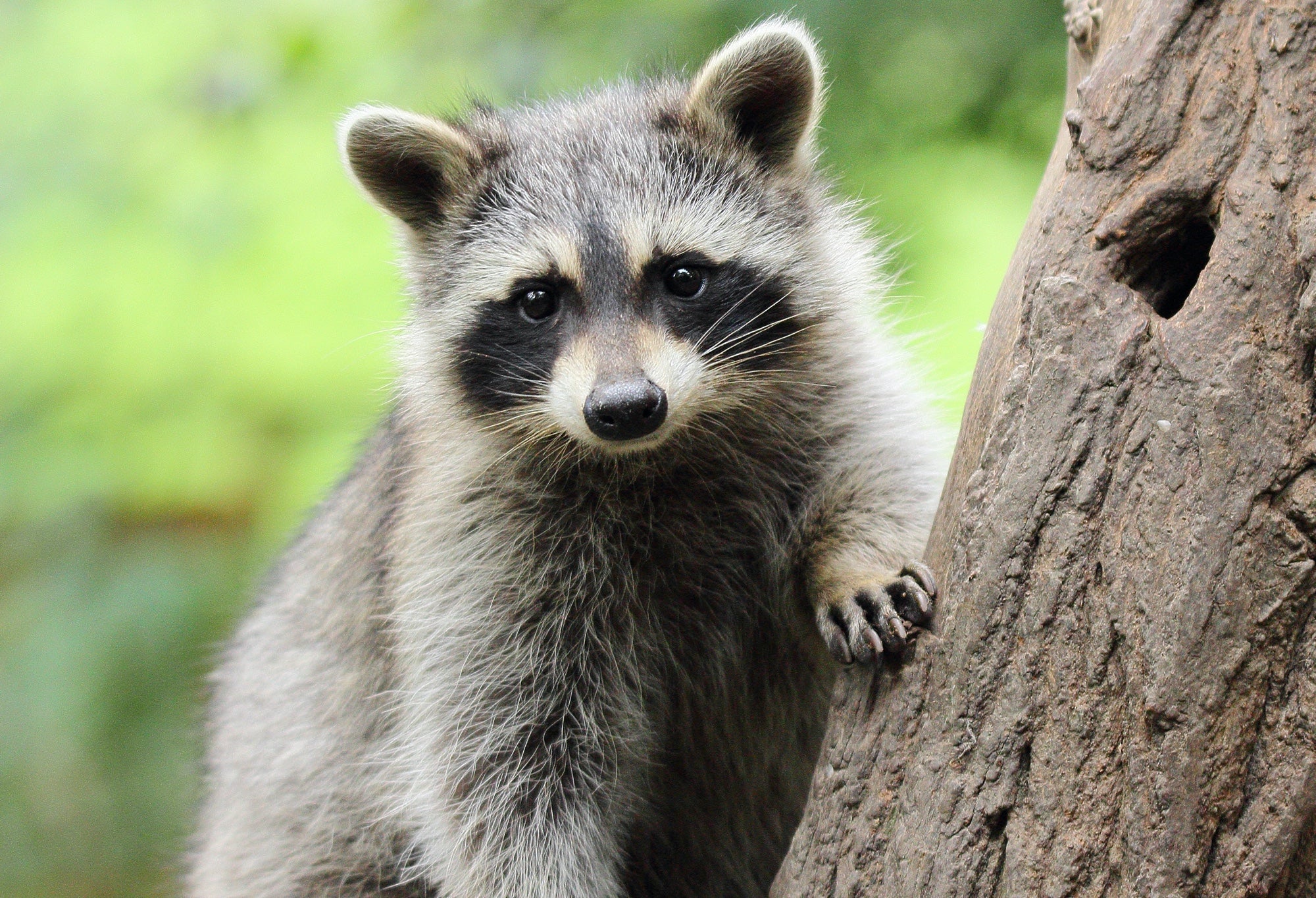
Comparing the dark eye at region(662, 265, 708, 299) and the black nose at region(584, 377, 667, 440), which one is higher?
the dark eye at region(662, 265, 708, 299)

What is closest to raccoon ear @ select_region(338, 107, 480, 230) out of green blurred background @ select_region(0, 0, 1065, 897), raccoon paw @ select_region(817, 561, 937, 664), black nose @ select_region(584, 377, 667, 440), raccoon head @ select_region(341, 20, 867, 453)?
raccoon head @ select_region(341, 20, 867, 453)

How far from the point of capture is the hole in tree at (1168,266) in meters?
2.14

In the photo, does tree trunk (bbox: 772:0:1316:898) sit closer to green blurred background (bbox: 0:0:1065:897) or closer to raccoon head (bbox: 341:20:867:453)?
raccoon head (bbox: 341:20:867:453)

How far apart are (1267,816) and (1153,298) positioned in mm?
861

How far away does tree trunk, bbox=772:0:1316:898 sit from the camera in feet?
6.45

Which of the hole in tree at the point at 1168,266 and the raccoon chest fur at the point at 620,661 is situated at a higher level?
the hole in tree at the point at 1168,266

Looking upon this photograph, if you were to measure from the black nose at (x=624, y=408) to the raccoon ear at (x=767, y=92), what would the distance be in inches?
36.4

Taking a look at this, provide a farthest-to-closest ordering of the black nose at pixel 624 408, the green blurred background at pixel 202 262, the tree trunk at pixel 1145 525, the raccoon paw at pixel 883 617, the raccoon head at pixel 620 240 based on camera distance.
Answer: the green blurred background at pixel 202 262, the raccoon head at pixel 620 240, the black nose at pixel 624 408, the raccoon paw at pixel 883 617, the tree trunk at pixel 1145 525

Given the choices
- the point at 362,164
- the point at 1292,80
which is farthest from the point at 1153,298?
the point at 362,164

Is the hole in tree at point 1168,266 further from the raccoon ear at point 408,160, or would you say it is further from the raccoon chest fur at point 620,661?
the raccoon ear at point 408,160

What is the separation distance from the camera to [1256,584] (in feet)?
6.46

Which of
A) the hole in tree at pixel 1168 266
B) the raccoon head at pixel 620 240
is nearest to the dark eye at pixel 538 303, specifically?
the raccoon head at pixel 620 240

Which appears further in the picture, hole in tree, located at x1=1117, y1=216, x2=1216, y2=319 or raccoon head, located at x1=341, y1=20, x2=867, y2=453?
raccoon head, located at x1=341, y1=20, x2=867, y2=453

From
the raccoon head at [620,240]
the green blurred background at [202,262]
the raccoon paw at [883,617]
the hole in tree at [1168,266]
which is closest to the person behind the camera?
the hole in tree at [1168,266]
